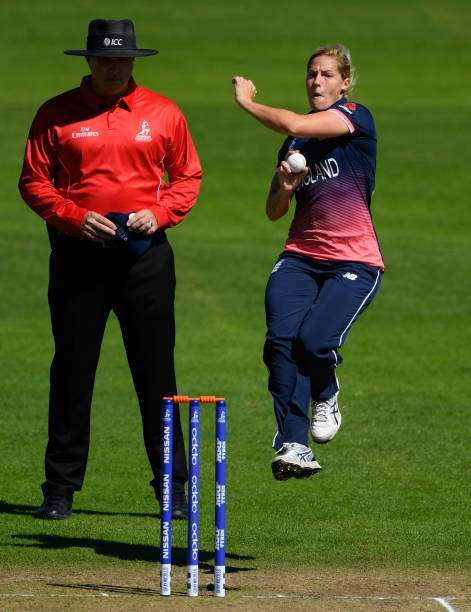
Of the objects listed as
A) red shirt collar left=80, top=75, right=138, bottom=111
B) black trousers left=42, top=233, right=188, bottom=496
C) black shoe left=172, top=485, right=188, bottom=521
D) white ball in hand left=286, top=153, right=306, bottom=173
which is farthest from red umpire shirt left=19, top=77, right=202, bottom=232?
black shoe left=172, top=485, right=188, bottom=521

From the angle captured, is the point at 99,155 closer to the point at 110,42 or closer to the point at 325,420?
the point at 110,42

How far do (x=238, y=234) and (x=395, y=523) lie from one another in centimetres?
1425

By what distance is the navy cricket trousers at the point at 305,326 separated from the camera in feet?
27.1

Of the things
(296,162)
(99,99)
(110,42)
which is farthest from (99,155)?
(296,162)

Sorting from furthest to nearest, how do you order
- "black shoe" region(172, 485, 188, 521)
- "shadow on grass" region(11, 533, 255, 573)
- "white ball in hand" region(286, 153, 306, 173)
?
1. "black shoe" region(172, 485, 188, 521)
2. "shadow on grass" region(11, 533, 255, 573)
3. "white ball in hand" region(286, 153, 306, 173)

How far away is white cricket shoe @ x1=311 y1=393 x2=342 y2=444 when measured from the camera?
8.41 metres

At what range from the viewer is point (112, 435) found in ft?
39.2

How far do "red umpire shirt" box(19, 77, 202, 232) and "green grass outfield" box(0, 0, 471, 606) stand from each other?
1883 mm

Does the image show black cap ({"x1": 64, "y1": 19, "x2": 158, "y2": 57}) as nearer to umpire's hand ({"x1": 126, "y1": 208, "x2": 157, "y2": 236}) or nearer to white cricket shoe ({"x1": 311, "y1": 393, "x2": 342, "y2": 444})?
umpire's hand ({"x1": 126, "y1": 208, "x2": 157, "y2": 236})

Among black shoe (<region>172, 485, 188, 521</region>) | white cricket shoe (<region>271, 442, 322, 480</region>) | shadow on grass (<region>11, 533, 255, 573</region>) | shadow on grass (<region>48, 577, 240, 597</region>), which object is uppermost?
white cricket shoe (<region>271, 442, 322, 480</region>)

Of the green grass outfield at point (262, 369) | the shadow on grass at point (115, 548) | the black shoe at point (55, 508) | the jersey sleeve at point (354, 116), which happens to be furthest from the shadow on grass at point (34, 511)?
the jersey sleeve at point (354, 116)

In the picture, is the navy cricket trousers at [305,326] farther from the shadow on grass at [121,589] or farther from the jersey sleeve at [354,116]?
the shadow on grass at [121,589]

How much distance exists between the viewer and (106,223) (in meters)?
8.63

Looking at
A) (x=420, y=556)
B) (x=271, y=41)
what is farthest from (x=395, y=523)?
(x=271, y=41)
